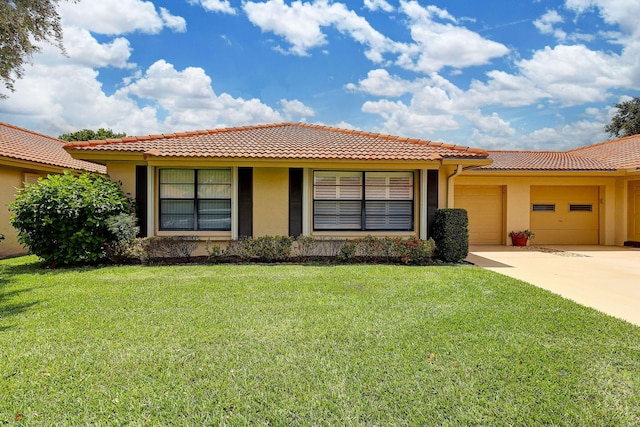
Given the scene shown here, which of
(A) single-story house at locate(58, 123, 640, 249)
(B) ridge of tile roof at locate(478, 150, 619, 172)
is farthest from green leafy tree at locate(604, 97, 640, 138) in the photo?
(A) single-story house at locate(58, 123, 640, 249)

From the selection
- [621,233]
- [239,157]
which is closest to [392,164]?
[239,157]

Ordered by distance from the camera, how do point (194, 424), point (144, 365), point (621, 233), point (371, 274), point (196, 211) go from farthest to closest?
point (621, 233), point (196, 211), point (371, 274), point (144, 365), point (194, 424)

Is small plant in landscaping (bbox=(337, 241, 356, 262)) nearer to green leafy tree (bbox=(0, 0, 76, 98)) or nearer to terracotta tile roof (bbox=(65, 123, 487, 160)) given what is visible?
terracotta tile roof (bbox=(65, 123, 487, 160))

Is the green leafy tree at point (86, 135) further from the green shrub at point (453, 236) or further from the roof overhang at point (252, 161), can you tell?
the green shrub at point (453, 236)

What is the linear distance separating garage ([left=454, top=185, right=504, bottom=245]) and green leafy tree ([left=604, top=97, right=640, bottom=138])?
26556mm

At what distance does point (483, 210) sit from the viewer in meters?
16.1

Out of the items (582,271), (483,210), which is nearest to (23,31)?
(582,271)

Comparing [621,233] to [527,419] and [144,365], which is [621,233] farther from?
[144,365]

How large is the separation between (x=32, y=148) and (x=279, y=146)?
1106 centimetres

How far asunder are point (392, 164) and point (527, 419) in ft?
27.9

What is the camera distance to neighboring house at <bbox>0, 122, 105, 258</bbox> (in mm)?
11953

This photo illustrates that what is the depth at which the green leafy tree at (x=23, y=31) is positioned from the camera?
7.01 m

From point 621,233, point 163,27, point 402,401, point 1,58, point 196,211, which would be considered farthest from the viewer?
point 621,233

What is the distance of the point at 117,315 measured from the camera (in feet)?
17.9
